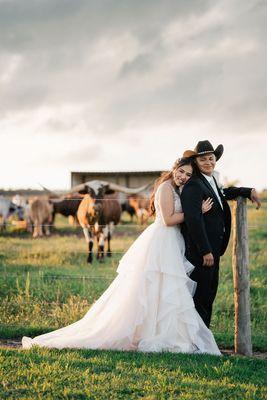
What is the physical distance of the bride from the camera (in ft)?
17.8

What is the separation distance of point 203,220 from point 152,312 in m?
0.98

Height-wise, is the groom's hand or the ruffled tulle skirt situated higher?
the groom's hand

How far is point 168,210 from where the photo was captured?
A: 18.2 ft

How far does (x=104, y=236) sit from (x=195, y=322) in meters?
9.59

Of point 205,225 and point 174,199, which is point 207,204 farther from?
point 174,199

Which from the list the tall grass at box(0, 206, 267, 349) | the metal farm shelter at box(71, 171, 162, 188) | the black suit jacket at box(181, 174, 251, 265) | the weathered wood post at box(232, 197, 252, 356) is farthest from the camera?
the metal farm shelter at box(71, 171, 162, 188)

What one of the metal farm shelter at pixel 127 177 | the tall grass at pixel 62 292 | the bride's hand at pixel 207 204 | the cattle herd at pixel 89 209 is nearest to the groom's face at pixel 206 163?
the bride's hand at pixel 207 204

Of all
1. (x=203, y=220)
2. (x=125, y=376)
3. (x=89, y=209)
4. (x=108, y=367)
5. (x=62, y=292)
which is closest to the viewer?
(x=125, y=376)

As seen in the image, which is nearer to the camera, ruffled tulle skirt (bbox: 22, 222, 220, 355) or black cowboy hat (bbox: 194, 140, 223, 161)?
ruffled tulle skirt (bbox: 22, 222, 220, 355)

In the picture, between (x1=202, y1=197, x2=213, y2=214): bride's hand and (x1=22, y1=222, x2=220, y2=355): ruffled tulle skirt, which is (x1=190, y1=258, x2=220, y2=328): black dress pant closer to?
(x1=22, y1=222, x2=220, y2=355): ruffled tulle skirt

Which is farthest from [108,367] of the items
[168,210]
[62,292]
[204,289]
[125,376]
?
[62,292]

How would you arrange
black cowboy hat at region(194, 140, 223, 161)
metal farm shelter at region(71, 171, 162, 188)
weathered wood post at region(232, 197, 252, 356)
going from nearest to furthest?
1. black cowboy hat at region(194, 140, 223, 161)
2. weathered wood post at region(232, 197, 252, 356)
3. metal farm shelter at region(71, 171, 162, 188)

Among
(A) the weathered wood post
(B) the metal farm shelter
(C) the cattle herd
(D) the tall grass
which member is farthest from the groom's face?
(B) the metal farm shelter

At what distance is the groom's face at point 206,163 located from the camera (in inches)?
221
